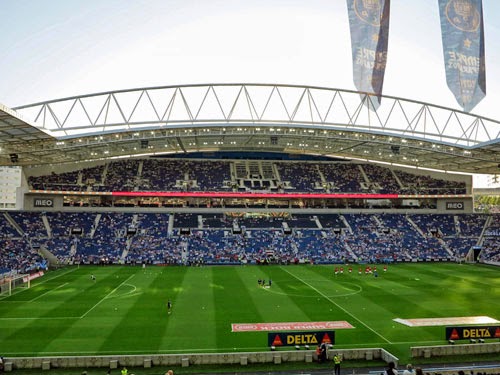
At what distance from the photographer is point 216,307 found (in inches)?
1236

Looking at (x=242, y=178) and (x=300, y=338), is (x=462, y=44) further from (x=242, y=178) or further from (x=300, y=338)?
(x=242, y=178)

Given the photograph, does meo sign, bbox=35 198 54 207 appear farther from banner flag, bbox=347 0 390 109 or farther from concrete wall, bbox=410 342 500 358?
concrete wall, bbox=410 342 500 358

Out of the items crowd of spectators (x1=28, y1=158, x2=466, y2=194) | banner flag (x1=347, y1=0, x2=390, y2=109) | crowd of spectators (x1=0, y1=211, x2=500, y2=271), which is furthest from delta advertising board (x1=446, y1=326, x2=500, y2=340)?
crowd of spectators (x1=28, y1=158, x2=466, y2=194)

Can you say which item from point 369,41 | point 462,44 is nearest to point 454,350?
point 462,44

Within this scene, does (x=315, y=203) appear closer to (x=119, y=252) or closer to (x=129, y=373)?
(x=119, y=252)

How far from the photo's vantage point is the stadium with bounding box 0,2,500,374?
22953 millimetres

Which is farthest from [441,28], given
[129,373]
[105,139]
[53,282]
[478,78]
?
[53,282]

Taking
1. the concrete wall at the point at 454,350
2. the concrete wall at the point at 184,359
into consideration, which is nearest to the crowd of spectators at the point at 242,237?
the concrete wall at the point at 184,359

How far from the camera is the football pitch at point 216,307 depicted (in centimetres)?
2373

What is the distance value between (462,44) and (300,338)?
27.2 m

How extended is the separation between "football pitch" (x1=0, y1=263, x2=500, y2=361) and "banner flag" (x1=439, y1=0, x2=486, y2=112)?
57.5ft

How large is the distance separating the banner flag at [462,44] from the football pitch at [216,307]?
17525 millimetres

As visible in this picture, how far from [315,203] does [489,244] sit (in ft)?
92.0

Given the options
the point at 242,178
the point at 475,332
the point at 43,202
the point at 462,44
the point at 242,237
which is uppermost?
the point at 462,44
